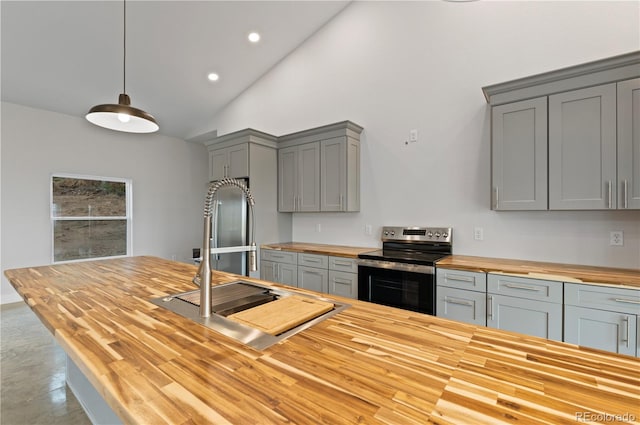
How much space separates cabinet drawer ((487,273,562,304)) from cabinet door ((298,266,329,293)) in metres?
1.61

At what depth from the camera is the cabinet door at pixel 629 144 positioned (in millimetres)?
1943

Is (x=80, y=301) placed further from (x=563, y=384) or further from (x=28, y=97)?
(x=28, y=97)

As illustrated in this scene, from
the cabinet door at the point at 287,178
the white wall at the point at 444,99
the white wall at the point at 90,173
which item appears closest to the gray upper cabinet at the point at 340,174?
the white wall at the point at 444,99

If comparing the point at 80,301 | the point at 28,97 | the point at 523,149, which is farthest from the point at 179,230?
the point at 523,149

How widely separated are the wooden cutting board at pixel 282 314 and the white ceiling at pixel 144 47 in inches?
140

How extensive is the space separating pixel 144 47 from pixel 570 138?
14.8 feet

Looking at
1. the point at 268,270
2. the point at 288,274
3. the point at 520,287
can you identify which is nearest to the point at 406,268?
the point at 520,287

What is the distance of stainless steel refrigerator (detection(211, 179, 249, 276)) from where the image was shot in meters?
3.76

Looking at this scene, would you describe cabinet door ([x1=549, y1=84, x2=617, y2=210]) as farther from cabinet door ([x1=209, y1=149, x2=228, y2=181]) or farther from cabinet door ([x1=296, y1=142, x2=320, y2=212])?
cabinet door ([x1=209, y1=149, x2=228, y2=181])

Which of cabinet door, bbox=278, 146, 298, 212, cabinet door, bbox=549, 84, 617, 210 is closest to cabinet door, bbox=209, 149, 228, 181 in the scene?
cabinet door, bbox=278, 146, 298, 212

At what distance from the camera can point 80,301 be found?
140 centimetres

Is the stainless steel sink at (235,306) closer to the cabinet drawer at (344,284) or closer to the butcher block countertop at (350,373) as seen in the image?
the butcher block countertop at (350,373)

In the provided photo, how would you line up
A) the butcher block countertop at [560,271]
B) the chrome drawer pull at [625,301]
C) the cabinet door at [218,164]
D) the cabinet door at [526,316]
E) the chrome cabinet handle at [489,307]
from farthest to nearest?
1. the cabinet door at [218,164]
2. the chrome cabinet handle at [489,307]
3. the cabinet door at [526,316]
4. the butcher block countertop at [560,271]
5. the chrome drawer pull at [625,301]

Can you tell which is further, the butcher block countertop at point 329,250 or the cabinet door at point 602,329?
the butcher block countertop at point 329,250
